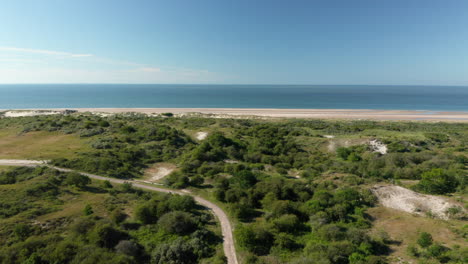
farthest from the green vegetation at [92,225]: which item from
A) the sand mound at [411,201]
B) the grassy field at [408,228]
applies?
the sand mound at [411,201]

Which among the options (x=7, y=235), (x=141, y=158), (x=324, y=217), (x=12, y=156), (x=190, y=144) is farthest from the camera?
(x=190, y=144)

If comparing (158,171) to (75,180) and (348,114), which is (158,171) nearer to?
(75,180)

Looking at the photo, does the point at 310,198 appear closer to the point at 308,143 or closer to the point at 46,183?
the point at 308,143

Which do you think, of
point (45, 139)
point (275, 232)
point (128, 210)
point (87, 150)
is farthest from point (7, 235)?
point (45, 139)

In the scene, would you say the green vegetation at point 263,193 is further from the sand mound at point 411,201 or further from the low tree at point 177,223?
the sand mound at point 411,201

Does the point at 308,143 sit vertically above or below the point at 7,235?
above

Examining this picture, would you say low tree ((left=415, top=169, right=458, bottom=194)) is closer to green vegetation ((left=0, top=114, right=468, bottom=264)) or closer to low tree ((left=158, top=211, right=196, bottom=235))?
green vegetation ((left=0, top=114, right=468, bottom=264))
